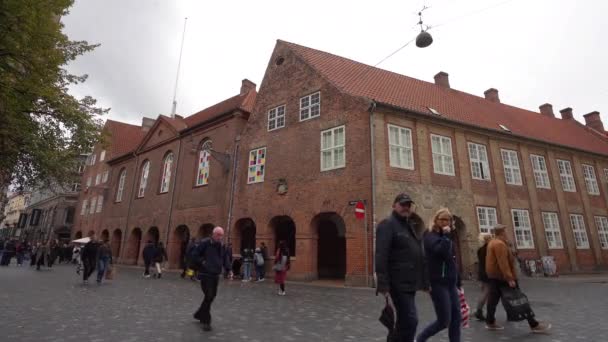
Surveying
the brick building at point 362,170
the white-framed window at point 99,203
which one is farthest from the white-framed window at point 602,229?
the white-framed window at point 99,203

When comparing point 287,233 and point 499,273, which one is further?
point 287,233

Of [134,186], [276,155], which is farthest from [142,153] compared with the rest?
[276,155]

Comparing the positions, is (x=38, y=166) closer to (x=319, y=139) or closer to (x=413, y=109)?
(x=319, y=139)

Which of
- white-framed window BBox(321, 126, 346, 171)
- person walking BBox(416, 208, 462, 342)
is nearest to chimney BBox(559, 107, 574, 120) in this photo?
white-framed window BBox(321, 126, 346, 171)

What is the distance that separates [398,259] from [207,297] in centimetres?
384

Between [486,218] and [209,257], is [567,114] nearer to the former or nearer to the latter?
[486,218]

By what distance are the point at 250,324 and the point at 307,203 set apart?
10.9m

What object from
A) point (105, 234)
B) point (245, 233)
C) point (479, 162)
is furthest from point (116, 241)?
point (479, 162)

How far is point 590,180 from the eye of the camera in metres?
24.0

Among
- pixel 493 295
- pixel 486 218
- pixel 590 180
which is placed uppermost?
pixel 590 180

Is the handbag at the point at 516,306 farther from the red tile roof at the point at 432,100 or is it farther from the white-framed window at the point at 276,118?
the white-framed window at the point at 276,118

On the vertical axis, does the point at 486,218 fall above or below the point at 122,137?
below

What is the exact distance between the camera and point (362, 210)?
49.1 ft

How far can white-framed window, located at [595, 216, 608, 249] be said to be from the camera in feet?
73.6
